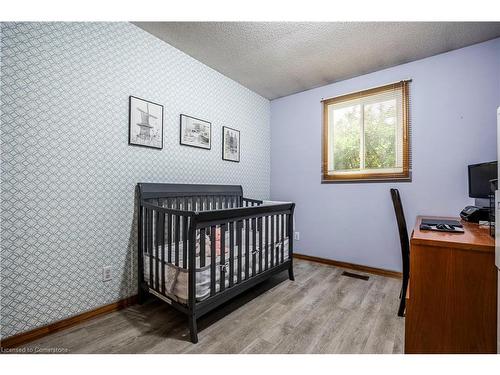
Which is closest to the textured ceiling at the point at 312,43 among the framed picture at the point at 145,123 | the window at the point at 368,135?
the window at the point at 368,135

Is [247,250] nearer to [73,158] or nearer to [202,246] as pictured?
[202,246]

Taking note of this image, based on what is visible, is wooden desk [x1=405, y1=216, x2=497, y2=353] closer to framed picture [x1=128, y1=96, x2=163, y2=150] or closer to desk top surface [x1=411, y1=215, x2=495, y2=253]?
desk top surface [x1=411, y1=215, x2=495, y2=253]

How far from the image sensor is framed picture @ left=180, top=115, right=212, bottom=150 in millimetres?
2295

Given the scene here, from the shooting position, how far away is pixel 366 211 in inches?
105

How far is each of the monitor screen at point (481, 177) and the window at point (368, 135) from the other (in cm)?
51

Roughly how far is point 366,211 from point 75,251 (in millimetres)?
2803

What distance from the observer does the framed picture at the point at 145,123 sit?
6.21 ft

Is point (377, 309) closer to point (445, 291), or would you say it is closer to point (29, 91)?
point (445, 291)

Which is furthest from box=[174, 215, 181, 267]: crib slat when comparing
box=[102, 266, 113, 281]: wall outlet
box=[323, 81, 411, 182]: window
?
box=[323, 81, 411, 182]: window

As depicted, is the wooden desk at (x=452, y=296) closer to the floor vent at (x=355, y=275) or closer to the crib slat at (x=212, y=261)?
the crib slat at (x=212, y=261)

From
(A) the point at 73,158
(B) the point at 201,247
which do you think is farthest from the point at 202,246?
(A) the point at 73,158

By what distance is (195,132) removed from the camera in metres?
2.40

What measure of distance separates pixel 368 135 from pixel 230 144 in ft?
5.46

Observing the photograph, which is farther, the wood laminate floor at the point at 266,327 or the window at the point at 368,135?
the window at the point at 368,135
